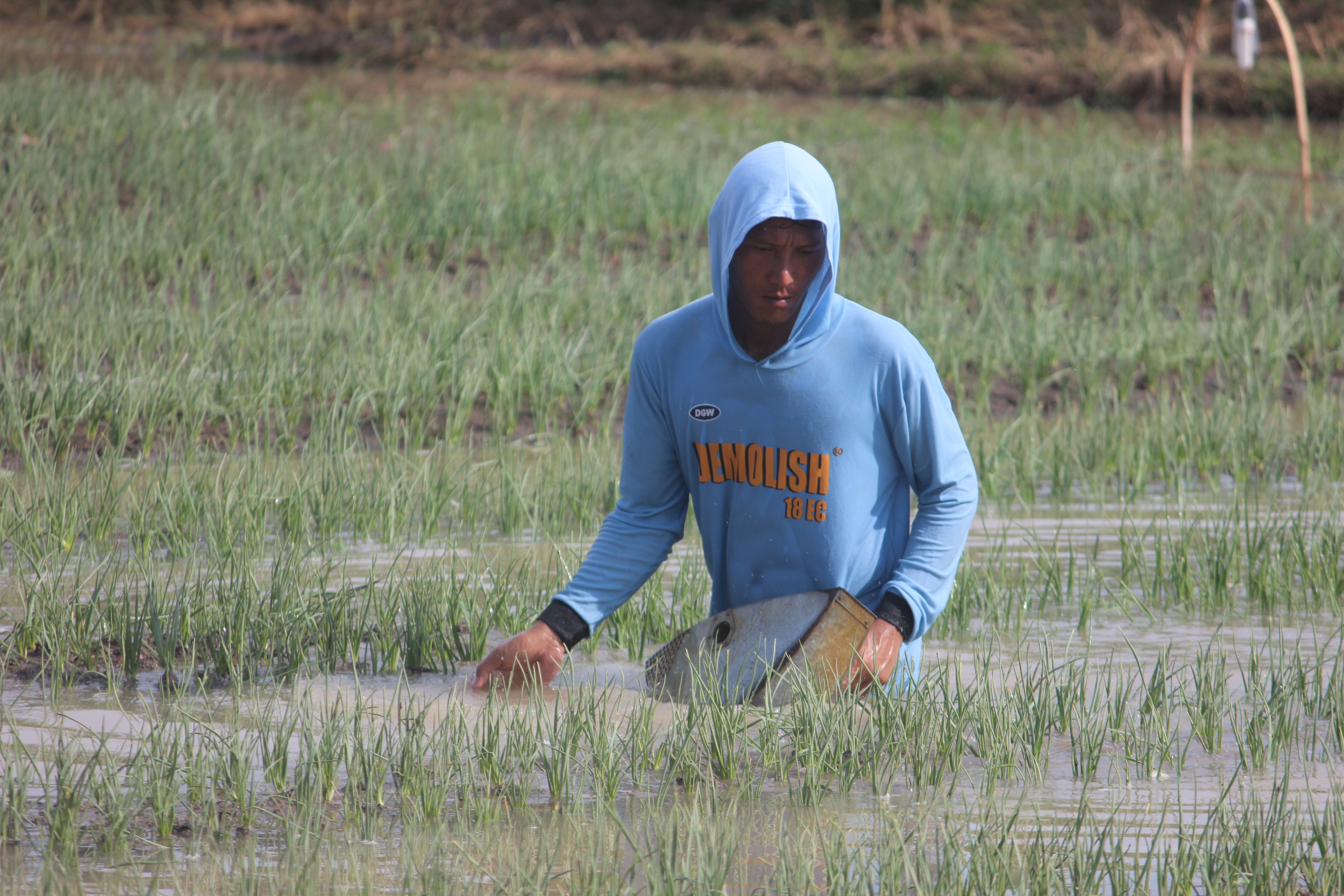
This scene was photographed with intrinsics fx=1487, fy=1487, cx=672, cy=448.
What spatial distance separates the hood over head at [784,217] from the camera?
279 cm

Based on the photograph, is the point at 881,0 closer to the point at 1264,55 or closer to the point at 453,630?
the point at 1264,55

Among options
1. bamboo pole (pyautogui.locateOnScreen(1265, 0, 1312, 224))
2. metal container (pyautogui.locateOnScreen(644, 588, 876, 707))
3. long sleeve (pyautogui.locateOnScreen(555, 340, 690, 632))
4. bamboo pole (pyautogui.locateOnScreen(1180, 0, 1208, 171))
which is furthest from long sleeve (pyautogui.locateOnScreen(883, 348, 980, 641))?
bamboo pole (pyautogui.locateOnScreen(1180, 0, 1208, 171))

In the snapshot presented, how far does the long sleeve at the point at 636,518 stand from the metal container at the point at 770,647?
0.59 feet

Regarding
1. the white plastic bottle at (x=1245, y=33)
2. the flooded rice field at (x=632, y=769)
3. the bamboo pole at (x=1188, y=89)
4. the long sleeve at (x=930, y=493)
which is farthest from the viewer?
the bamboo pole at (x=1188, y=89)

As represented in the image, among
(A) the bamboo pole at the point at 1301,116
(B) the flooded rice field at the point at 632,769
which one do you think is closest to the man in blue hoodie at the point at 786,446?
(B) the flooded rice field at the point at 632,769

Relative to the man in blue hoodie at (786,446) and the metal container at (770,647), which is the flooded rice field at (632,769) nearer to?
the metal container at (770,647)

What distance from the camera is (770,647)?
3006 millimetres

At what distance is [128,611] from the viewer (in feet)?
11.5

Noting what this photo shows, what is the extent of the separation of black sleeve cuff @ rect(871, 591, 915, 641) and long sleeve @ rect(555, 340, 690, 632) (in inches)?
20.2

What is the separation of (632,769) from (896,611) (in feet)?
1.95

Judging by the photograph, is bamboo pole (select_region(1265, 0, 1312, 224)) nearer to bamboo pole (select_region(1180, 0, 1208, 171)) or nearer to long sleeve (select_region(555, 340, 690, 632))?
bamboo pole (select_region(1180, 0, 1208, 171))

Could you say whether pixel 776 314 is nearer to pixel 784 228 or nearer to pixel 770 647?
pixel 784 228

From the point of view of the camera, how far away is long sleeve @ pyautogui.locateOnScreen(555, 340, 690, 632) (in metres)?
3.07

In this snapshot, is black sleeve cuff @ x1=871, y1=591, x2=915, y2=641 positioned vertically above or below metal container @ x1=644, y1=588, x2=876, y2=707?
above
